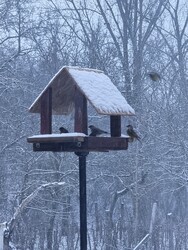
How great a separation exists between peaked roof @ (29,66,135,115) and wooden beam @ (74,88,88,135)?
88 millimetres

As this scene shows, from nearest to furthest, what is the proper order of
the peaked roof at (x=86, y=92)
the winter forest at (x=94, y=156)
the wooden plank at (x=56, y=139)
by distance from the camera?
the wooden plank at (x=56, y=139), the peaked roof at (x=86, y=92), the winter forest at (x=94, y=156)

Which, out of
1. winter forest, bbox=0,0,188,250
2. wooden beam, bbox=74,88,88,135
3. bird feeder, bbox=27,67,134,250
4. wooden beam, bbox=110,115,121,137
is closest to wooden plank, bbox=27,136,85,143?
bird feeder, bbox=27,67,134,250

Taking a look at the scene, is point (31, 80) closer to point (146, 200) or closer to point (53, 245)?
point (146, 200)

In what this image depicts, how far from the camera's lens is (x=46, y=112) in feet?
16.2

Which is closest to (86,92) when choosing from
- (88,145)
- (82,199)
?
(88,145)

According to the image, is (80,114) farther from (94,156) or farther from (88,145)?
(94,156)

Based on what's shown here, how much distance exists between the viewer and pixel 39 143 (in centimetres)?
480

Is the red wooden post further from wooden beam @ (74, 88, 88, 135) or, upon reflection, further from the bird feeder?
wooden beam @ (74, 88, 88, 135)

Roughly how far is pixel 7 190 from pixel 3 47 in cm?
256

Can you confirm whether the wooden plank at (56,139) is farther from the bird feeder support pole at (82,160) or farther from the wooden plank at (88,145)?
the bird feeder support pole at (82,160)

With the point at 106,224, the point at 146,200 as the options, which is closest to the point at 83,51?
the point at 146,200

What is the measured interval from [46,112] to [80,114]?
39 centimetres

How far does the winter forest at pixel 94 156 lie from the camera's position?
9.77 m

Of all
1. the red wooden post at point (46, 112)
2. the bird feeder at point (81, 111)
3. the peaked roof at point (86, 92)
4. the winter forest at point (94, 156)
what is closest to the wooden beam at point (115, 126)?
the bird feeder at point (81, 111)
